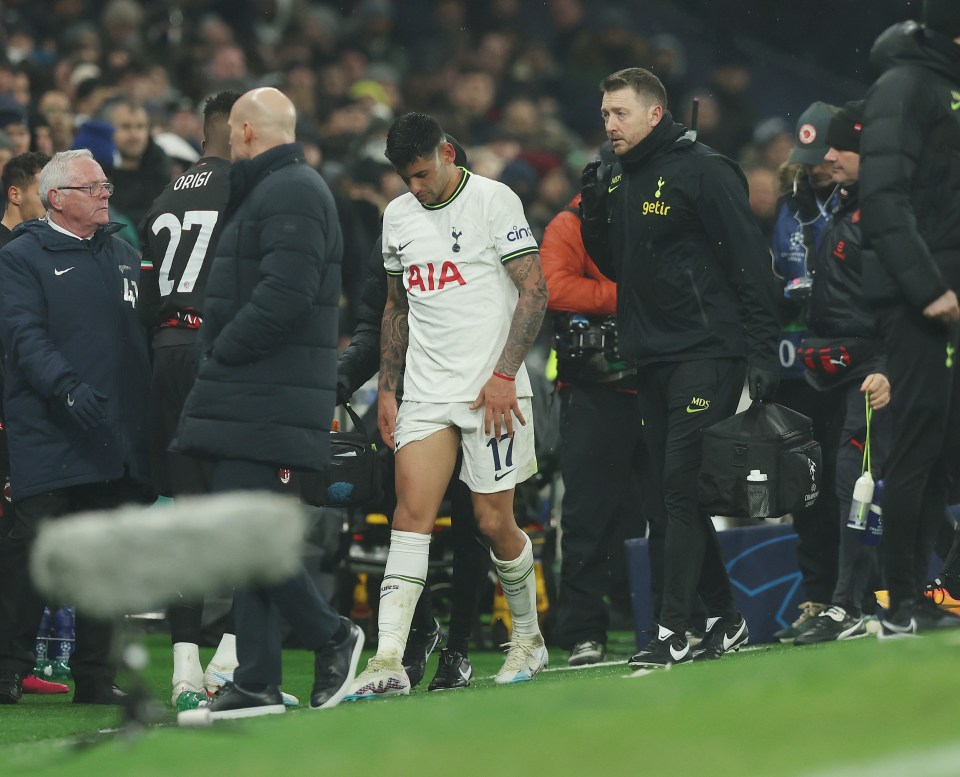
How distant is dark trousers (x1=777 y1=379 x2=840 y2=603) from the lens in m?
9.04

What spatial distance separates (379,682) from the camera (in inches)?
282

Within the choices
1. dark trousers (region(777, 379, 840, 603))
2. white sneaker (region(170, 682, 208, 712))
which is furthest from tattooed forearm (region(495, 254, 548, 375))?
dark trousers (region(777, 379, 840, 603))

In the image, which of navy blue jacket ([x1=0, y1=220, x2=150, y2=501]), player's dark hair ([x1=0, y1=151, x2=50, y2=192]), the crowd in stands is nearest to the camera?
navy blue jacket ([x1=0, y1=220, x2=150, y2=501])

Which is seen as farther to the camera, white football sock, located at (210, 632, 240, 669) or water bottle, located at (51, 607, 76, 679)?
water bottle, located at (51, 607, 76, 679)

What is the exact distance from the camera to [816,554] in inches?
357

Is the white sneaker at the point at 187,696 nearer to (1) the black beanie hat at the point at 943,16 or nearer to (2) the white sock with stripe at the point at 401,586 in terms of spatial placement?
(2) the white sock with stripe at the point at 401,586

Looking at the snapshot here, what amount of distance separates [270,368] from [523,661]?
1.99 m

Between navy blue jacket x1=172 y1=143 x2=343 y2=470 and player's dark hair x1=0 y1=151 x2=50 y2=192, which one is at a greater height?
player's dark hair x1=0 y1=151 x2=50 y2=192

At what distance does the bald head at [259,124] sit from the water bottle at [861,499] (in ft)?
9.95

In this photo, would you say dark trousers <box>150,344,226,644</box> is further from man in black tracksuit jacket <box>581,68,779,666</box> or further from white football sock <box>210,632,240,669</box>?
man in black tracksuit jacket <box>581,68,779,666</box>

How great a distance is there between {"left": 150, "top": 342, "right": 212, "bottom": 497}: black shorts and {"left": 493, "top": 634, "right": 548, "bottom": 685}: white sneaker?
1.47 meters

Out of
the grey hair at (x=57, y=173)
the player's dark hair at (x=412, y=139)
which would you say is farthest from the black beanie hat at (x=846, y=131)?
the grey hair at (x=57, y=173)

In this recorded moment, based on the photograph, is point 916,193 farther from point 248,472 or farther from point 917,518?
point 248,472

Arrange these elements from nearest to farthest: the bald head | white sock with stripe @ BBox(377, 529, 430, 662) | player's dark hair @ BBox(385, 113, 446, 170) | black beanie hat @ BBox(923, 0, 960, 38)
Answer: black beanie hat @ BBox(923, 0, 960, 38), the bald head, white sock with stripe @ BBox(377, 529, 430, 662), player's dark hair @ BBox(385, 113, 446, 170)
